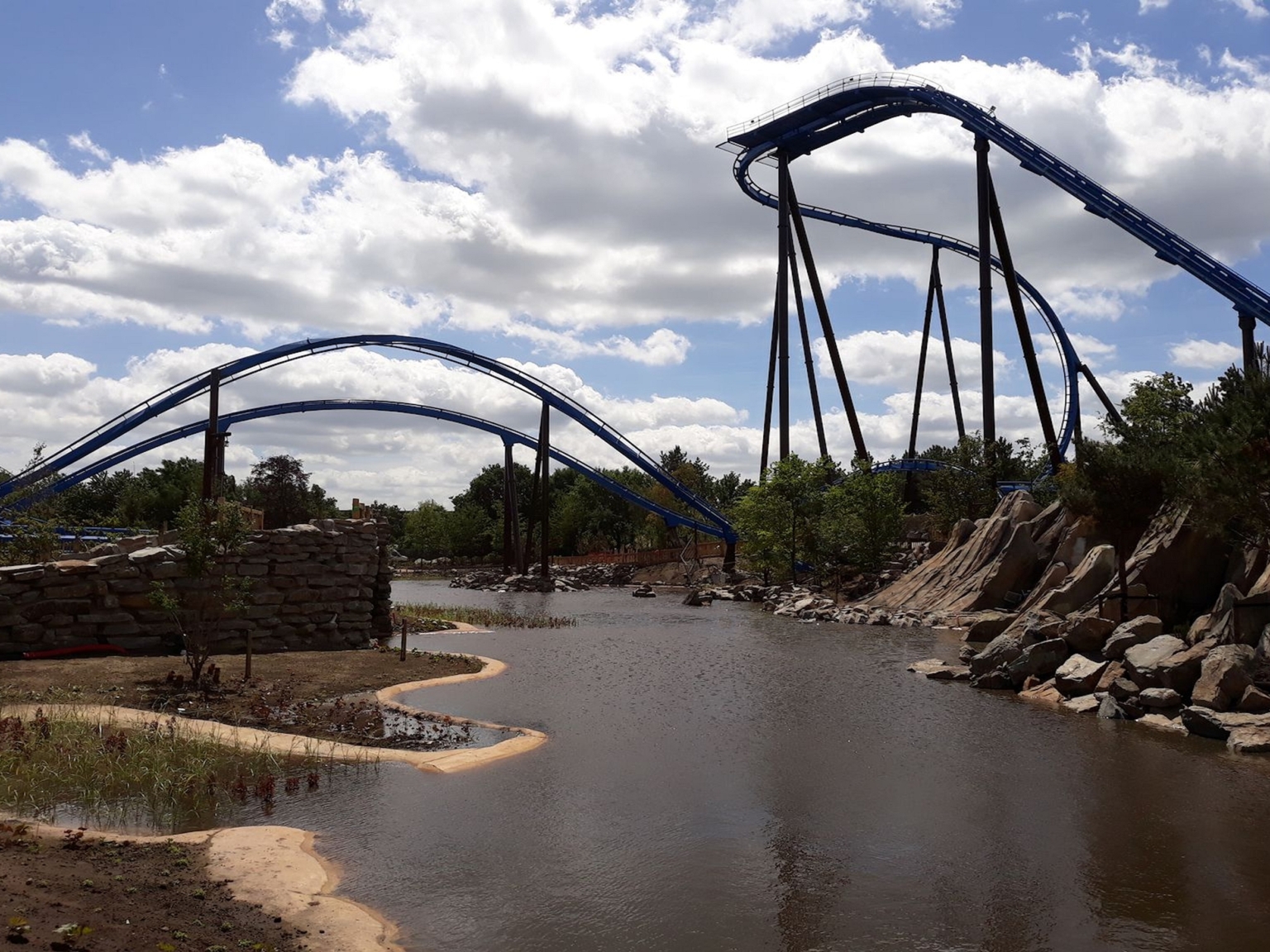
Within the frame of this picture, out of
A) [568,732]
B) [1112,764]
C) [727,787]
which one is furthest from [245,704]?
[1112,764]

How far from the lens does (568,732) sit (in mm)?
14938

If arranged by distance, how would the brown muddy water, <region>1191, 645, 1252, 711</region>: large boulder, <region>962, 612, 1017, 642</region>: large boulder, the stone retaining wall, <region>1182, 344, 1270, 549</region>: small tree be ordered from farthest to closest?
<region>962, 612, 1017, 642</region>: large boulder < the stone retaining wall < <region>1182, 344, 1270, 549</region>: small tree < <region>1191, 645, 1252, 711</region>: large boulder < the brown muddy water

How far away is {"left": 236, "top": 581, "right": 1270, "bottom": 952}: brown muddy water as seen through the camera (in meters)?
7.60

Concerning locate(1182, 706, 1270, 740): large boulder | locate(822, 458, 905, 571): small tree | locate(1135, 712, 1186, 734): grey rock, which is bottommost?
locate(1135, 712, 1186, 734): grey rock

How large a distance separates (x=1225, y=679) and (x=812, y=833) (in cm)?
933

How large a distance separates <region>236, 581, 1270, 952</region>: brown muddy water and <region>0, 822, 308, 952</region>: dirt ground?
1.19 meters

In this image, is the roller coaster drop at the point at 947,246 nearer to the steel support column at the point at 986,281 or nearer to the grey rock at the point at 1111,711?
the steel support column at the point at 986,281

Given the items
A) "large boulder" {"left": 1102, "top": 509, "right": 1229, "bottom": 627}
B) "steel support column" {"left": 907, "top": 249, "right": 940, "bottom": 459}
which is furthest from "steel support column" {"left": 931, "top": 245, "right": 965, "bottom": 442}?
"large boulder" {"left": 1102, "top": 509, "right": 1229, "bottom": 627}

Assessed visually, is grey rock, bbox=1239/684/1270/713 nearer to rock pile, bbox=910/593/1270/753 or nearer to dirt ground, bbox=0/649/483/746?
rock pile, bbox=910/593/1270/753

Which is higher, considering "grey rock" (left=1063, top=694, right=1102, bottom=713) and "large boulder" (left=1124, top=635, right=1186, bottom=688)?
"large boulder" (left=1124, top=635, right=1186, bottom=688)

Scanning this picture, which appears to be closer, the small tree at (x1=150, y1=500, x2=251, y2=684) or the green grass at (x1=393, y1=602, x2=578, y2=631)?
the small tree at (x1=150, y1=500, x2=251, y2=684)

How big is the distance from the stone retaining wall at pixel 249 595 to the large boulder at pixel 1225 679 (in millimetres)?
17142

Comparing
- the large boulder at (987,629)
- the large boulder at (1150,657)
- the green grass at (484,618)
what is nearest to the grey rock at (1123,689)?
the large boulder at (1150,657)

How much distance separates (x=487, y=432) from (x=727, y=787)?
54438 millimetres
